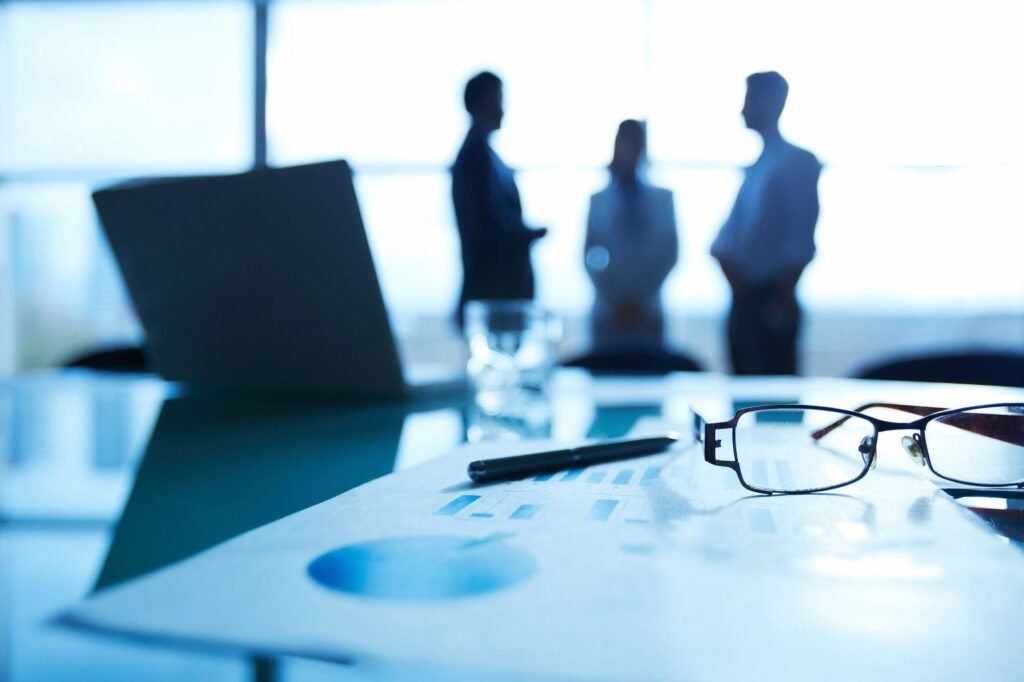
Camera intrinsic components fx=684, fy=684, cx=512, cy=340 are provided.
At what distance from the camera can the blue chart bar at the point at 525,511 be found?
0.32 metres

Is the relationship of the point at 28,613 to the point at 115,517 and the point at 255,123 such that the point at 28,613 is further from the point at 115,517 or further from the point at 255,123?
the point at 255,123

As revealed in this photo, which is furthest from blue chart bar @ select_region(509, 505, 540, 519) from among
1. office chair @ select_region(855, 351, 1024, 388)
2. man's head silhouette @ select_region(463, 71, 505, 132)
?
man's head silhouette @ select_region(463, 71, 505, 132)

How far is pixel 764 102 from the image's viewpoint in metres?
1.72

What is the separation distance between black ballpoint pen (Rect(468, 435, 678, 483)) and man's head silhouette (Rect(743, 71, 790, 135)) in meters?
1.42

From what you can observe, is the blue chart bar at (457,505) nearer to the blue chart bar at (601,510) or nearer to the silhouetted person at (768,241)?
the blue chart bar at (601,510)

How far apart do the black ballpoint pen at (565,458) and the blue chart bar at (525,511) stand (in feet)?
0.19

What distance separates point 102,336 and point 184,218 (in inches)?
189

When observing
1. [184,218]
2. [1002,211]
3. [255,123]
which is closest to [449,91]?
[255,123]

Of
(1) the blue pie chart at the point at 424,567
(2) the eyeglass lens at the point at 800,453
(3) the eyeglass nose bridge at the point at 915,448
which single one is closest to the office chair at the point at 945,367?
(2) the eyeglass lens at the point at 800,453

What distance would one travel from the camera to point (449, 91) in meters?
4.50

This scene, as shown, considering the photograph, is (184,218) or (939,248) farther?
(939,248)

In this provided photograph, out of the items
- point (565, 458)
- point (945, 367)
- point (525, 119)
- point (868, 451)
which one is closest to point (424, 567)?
point (565, 458)

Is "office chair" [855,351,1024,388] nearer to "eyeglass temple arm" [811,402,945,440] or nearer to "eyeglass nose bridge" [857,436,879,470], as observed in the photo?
"eyeglass temple arm" [811,402,945,440]

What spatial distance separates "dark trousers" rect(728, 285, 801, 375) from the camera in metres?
2.48
